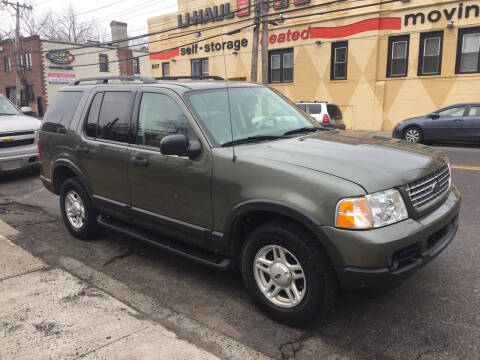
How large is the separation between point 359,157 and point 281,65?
20.6 meters

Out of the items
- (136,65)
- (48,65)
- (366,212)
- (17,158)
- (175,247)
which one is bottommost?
(175,247)

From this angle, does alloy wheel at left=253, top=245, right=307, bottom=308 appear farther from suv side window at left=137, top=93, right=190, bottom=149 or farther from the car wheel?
Result: the car wheel

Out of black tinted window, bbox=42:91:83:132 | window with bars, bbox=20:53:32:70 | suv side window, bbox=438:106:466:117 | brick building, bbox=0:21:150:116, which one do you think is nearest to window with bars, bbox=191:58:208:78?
brick building, bbox=0:21:150:116

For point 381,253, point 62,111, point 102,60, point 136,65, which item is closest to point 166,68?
point 102,60

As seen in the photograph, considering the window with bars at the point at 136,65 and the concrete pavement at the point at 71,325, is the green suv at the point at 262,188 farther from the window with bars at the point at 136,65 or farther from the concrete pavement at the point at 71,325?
the window with bars at the point at 136,65

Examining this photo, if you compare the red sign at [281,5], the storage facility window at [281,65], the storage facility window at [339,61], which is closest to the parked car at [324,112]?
the storage facility window at [339,61]

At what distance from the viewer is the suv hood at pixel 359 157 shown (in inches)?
114

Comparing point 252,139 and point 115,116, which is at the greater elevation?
point 115,116

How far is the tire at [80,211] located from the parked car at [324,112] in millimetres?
10852

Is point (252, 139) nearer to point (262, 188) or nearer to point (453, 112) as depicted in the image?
point (262, 188)

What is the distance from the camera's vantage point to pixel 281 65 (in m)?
22.8

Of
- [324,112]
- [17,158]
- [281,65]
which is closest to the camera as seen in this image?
[17,158]

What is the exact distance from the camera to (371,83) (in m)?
19.5

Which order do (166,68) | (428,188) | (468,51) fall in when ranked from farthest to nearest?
(166,68) → (468,51) → (428,188)
